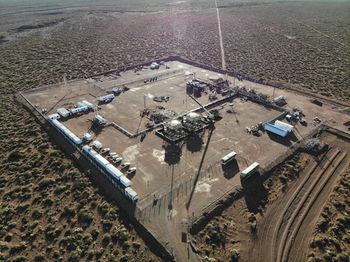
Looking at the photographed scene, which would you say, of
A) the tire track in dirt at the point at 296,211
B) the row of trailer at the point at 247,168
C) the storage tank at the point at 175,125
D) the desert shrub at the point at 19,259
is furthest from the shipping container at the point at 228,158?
the desert shrub at the point at 19,259

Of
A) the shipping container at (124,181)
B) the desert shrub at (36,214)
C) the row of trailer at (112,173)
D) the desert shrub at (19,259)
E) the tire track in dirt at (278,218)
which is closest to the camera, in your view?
the desert shrub at (19,259)

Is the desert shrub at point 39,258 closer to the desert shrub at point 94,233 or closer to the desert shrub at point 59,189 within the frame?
the desert shrub at point 94,233

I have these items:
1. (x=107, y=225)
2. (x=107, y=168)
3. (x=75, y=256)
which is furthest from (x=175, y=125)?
(x=75, y=256)

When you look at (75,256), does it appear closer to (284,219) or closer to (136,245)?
(136,245)

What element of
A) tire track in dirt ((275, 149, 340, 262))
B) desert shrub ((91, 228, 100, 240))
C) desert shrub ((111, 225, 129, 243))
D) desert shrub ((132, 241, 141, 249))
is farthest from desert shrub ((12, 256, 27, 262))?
tire track in dirt ((275, 149, 340, 262))

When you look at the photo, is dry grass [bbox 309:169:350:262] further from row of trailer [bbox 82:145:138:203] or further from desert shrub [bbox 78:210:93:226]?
desert shrub [bbox 78:210:93:226]

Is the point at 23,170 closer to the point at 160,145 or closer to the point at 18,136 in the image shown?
the point at 18,136
